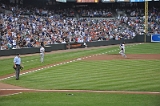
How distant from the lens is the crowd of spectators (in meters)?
37.2

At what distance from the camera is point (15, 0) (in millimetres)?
45875

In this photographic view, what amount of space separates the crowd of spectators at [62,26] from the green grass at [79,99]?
796 inches

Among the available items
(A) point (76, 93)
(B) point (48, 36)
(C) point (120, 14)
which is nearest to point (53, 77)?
(A) point (76, 93)

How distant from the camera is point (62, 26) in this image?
47.4m

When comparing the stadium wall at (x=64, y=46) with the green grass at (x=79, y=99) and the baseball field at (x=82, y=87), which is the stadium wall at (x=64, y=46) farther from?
the green grass at (x=79, y=99)

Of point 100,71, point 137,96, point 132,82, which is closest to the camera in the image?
point 137,96

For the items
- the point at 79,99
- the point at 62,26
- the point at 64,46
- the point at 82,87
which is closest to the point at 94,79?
the point at 82,87

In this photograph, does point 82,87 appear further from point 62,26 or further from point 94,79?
point 62,26

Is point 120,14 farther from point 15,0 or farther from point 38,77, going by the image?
point 38,77

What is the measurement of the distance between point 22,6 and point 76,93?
34.0 meters

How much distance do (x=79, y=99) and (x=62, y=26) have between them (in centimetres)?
3471

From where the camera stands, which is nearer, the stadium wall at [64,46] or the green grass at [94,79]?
the green grass at [94,79]

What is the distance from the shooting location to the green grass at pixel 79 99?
12.4 metres

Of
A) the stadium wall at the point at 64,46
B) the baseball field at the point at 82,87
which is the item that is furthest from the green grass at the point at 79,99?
the stadium wall at the point at 64,46
